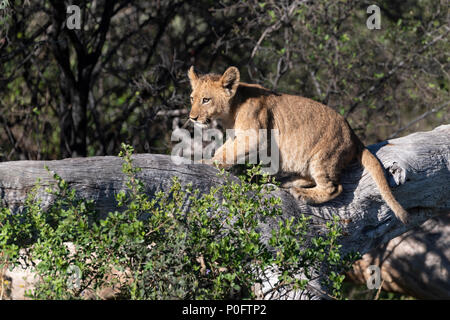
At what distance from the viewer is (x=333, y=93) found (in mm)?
9383

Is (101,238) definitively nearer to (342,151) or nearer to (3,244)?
(3,244)

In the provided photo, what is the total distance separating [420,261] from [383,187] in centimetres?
323

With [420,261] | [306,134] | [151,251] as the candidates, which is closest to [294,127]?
[306,134]

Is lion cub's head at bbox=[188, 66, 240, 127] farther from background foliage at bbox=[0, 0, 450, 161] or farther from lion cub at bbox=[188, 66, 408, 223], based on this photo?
background foliage at bbox=[0, 0, 450, 161]

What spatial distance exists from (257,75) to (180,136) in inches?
92.2

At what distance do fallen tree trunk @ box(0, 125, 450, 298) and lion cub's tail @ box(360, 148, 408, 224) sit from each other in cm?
12

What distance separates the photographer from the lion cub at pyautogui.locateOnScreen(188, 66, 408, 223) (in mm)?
5836

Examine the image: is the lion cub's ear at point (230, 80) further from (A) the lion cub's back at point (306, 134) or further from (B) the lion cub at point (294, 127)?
(A) the lion cub's back at point (306, 134)

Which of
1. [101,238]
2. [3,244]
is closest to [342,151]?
[101,238]

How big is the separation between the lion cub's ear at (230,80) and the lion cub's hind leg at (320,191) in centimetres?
124

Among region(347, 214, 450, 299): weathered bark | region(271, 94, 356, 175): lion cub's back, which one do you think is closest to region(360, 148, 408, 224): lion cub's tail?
region(271, 94, 356, 175): lion cub's back

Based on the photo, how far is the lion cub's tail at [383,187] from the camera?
554 cm

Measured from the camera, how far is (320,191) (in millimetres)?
5805

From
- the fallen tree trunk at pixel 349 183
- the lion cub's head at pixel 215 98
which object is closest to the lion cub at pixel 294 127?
the lion cub's head at pixel 215 98
